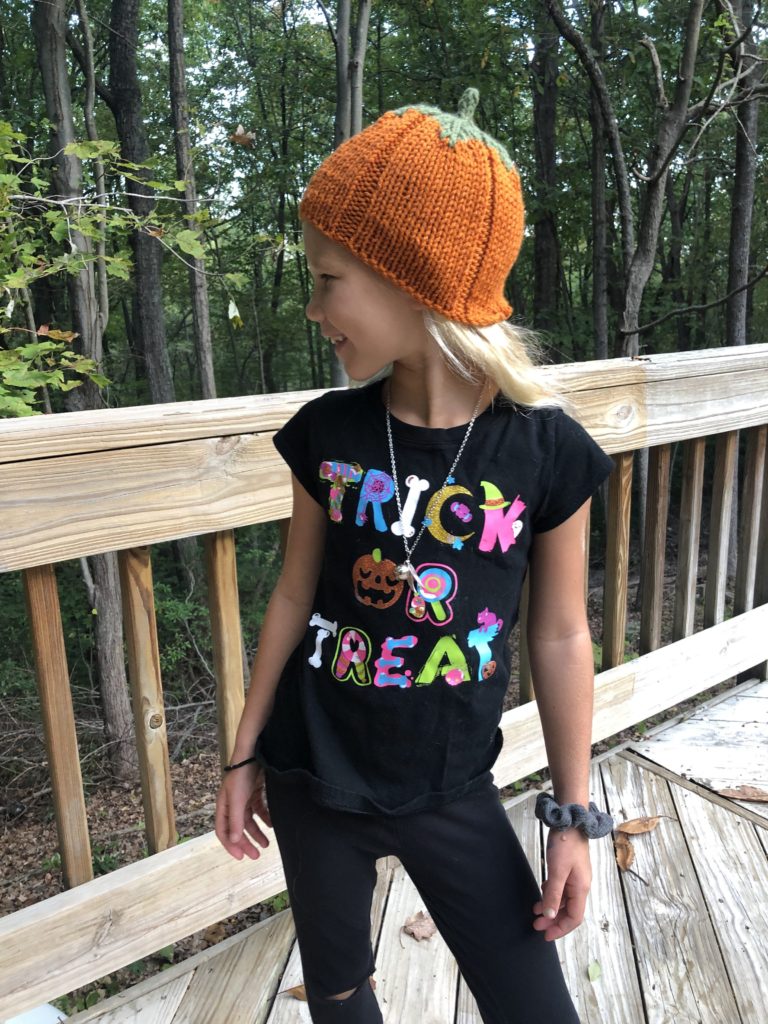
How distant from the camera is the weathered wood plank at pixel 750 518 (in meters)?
2.63

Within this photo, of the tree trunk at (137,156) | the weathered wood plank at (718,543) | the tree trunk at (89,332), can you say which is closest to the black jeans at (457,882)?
the weathered wood plank at (718,543)

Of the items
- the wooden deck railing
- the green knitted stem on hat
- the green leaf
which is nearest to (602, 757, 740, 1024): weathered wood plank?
the wooden deck railing

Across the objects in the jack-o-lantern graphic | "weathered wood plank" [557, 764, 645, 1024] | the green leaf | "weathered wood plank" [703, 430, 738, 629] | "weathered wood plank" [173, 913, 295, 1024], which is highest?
the green leaf

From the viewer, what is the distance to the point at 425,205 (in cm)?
96

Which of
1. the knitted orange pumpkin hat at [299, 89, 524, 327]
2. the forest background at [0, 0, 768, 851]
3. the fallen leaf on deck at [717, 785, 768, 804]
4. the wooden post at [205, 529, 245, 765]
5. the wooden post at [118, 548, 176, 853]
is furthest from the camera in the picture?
the forest background at [0, 0, 768, 851]

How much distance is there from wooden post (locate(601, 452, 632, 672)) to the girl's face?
1.22 m

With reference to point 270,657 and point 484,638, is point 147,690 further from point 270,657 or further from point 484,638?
point 484,638

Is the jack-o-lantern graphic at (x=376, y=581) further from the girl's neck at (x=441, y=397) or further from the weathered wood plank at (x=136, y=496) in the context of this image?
the weathered wood plank at (x=136, y=496)

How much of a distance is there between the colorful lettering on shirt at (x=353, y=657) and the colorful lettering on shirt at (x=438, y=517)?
178 mm

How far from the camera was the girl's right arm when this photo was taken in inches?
49.1

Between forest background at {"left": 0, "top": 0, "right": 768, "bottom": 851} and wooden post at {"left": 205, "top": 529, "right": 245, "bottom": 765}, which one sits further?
forest background at {"left": 0, "top": 0, "right": 768, "bottom": 851}

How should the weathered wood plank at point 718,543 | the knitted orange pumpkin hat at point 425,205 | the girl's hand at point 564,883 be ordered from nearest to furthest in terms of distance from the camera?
the knitted orange pumpkin hat at point 425,205, the girl's hand at point 564,883, the weathered wood plank at point 718,543

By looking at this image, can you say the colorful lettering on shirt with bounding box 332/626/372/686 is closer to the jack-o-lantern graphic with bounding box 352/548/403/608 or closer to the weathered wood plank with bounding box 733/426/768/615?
the jack-o-lantern graphic with bounding box 352/548/403/608

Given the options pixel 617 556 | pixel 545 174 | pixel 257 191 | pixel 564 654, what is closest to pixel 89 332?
pixel 617 556
